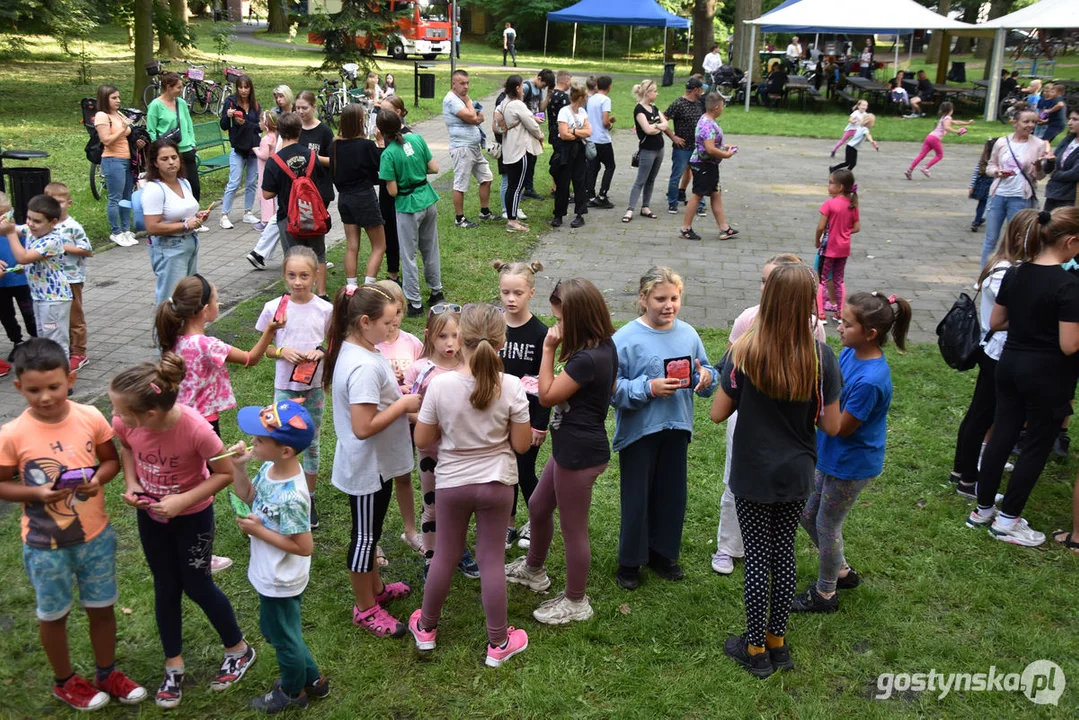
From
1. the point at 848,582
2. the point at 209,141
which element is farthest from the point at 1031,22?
the point at 848,582

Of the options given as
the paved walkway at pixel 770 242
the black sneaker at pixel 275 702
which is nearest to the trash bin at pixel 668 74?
the paved walkway at pixel 770 242

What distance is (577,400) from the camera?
13.3ft

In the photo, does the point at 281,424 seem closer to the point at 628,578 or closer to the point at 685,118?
the point at 628,578

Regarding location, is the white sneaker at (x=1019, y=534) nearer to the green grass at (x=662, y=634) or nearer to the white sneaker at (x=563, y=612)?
the green grass at (x=662, y=634)

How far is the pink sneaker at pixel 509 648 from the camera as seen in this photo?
4086 mm

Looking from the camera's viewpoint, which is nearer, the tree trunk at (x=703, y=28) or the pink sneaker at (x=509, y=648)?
the pink sneaker at (x=509, y=648)

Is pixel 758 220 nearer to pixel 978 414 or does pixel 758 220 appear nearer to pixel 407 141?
pixel 407 141

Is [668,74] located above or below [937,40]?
below

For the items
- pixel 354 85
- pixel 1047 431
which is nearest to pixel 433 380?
pixel 1047 431

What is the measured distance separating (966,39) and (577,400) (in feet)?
175

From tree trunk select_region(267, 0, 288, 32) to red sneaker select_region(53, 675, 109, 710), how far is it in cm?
4142

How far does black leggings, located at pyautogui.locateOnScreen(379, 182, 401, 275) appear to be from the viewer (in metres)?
9.12

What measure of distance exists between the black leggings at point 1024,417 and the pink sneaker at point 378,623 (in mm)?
3564

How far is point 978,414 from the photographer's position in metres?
5.61
